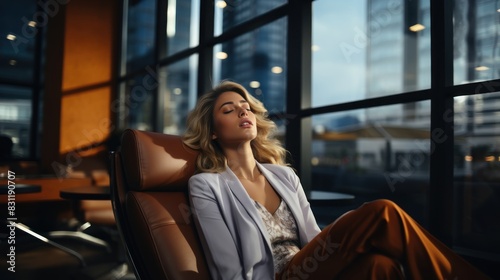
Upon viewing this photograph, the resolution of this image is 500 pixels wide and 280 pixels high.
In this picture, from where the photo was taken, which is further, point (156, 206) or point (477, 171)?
point (477, 171)

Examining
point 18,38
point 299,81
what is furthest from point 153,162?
point 18,38


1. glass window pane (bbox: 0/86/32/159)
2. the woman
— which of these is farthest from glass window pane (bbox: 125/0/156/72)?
the woman

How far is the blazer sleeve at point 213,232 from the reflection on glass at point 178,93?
2765 millimetres

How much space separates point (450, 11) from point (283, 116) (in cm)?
125

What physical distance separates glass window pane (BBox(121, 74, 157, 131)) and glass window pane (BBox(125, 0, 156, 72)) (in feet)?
0.68

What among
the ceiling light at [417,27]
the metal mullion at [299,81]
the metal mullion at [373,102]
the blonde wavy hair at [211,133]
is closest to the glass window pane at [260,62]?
the metal mullion at [299,81]

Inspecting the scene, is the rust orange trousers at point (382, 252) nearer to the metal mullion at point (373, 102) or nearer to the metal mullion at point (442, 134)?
the metal mullion at point (442, 134)

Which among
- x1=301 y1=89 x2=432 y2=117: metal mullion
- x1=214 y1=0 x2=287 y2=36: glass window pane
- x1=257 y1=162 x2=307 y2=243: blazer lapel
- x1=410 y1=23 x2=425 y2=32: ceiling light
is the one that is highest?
x1=214 y1=0 x2=287 y2=36: glass window pane

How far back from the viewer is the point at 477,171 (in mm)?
1974

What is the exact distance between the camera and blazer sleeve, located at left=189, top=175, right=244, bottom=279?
1273 millimetres

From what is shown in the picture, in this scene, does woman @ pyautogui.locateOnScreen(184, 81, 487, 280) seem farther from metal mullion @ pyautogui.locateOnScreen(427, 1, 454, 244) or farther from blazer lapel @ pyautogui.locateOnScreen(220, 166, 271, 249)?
metal mullion @ pyautogui.locateOnScreen(427, 1, 454, 244)

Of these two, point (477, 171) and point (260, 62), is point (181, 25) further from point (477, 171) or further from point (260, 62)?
point (477, 171)

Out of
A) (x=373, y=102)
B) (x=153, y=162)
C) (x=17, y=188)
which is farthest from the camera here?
(x=17, y=188)

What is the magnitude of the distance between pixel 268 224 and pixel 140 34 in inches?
167
